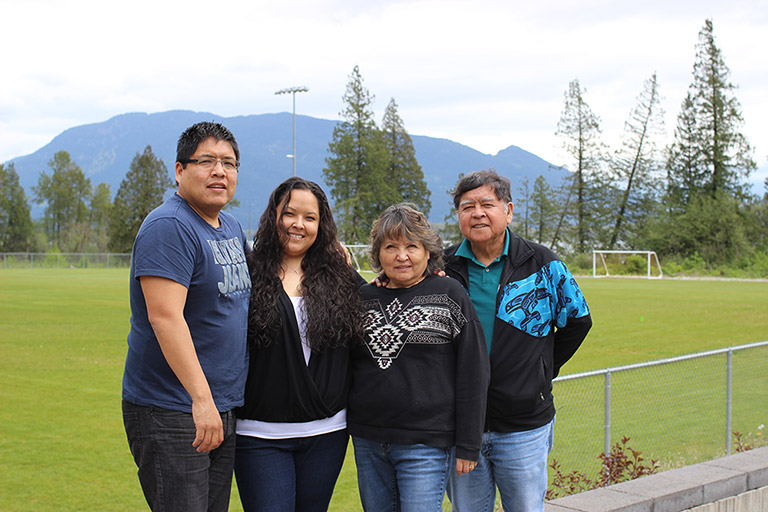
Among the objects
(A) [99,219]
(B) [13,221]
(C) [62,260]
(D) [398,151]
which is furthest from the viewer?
(A) [99,219]

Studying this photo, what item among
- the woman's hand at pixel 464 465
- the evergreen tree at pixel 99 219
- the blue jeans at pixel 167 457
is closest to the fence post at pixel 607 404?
the woman's hand at pixel 464 465

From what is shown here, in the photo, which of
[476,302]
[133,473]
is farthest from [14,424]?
[476,302]

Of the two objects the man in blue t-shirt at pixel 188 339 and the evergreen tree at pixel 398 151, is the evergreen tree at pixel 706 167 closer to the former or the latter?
the evergreen tree at pixel 398 151

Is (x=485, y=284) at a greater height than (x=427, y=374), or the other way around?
(x=485, y=284)

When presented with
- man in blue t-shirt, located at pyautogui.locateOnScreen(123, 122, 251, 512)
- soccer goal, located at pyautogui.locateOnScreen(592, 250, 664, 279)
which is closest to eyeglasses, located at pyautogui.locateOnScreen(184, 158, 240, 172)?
man in blue t-shirt, located at pyautogui.locateOnScreen(123, 122, 251, 512)

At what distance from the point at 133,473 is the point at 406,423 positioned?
459 centimetres

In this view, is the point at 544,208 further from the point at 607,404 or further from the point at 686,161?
the point at 607,404

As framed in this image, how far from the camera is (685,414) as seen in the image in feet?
21.4

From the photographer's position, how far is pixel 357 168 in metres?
62.2

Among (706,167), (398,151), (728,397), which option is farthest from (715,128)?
(728,397)

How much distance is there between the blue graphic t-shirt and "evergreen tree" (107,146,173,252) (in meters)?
72.8

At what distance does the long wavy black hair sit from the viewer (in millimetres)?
2809

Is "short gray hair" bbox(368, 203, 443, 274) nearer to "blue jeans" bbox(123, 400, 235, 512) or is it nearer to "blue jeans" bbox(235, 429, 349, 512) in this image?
"blue jeans" bbox(235, 429, 349, 512)

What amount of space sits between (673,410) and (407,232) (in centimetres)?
454
